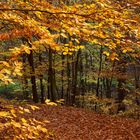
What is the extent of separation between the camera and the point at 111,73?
1853 cm

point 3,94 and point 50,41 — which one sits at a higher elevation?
point 50,41

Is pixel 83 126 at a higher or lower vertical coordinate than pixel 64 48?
lower

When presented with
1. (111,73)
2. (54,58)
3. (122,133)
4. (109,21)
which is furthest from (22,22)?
(54,58)

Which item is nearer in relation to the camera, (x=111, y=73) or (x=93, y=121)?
(x=93, y=121)

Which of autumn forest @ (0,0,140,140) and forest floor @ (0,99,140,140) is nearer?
autumn forest @ (0,0,140,140)

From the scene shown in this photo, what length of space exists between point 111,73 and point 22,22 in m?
14.4

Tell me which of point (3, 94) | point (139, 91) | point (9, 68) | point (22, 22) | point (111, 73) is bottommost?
point (3, 94)

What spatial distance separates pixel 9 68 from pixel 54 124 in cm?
998

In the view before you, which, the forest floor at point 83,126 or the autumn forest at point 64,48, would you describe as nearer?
the autumn forest at point 64,48

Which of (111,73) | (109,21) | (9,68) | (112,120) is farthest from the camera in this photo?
(111,73)

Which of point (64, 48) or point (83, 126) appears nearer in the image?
point (64, 48)

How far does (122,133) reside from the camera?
11.9 m

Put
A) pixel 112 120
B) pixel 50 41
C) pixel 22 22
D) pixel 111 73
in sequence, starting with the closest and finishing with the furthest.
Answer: pixel 50 41 → pixel 22 22 → pixel 112 120 → pixel 111 73

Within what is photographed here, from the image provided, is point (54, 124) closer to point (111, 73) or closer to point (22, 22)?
point (111, 73)
